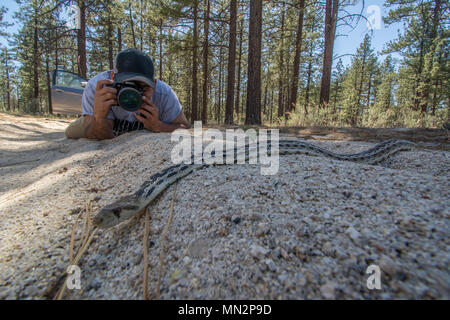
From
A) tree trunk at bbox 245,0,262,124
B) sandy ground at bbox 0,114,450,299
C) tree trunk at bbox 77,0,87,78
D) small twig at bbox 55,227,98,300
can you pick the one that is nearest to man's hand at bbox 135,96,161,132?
sandy ground at bbox 0,114,450,299

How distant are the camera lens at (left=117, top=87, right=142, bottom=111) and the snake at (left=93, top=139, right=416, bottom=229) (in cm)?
110

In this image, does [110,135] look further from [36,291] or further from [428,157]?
[428,157]

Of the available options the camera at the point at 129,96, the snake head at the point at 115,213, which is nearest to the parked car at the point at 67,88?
the camera at the point at 129,96

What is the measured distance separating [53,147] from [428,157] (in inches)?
196

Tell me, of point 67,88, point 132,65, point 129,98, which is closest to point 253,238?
point 129,98

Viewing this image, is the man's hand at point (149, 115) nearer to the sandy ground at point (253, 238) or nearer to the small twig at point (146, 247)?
the sandy ground at point (253, 238)

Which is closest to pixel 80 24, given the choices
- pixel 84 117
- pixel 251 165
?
pixel 84 117

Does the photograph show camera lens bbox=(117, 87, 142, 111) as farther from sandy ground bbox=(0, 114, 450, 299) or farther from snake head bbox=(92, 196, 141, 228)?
snake head bbox=(92, 196, 141, 228)

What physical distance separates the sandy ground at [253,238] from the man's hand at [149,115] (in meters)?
1.65

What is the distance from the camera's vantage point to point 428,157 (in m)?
1.97

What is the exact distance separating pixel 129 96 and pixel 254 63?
15.7 ft

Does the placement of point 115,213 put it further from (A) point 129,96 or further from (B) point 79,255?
(A) point 129,96

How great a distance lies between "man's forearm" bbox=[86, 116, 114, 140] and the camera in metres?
2.99
